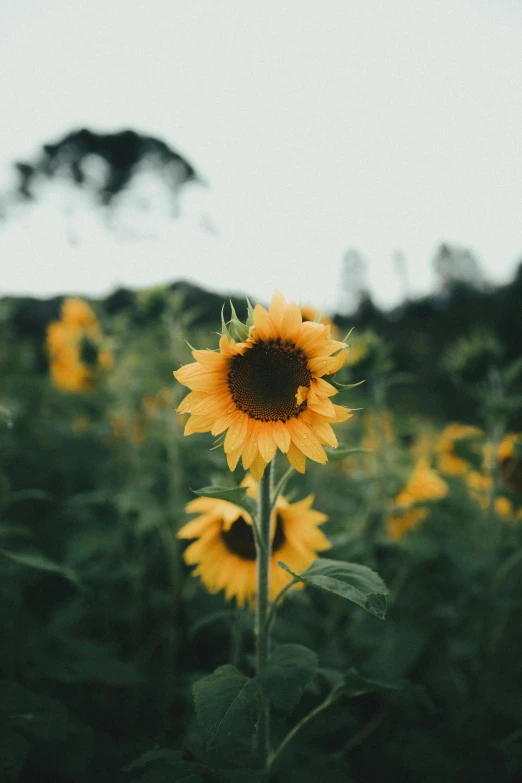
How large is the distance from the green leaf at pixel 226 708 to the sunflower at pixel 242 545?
537 mm

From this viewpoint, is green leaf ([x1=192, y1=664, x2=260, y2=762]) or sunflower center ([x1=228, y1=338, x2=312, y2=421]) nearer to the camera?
green leaf ([x1=192, y1=664, x2=260, y2=762])

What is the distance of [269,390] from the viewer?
3.99 feet

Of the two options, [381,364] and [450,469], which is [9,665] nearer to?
[381,364]

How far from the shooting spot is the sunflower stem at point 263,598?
1.22 m

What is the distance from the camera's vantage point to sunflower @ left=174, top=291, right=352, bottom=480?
1.14 meters

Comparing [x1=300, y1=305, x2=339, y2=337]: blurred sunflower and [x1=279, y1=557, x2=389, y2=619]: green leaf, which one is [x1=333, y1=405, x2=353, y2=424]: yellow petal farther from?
[x1=279, y1=557, x2=389, y2=619]: green leaf

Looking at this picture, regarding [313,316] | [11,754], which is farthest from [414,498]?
[11,754]

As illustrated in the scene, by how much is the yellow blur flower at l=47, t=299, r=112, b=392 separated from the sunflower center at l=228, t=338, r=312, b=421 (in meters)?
2.55

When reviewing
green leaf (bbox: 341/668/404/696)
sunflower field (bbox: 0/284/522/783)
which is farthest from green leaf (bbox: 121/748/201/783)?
green leaf (bbox: 341/668/404/696)

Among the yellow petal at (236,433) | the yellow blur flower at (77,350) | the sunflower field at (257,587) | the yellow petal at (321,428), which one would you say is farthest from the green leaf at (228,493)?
the yellow blur flower at (77,350)

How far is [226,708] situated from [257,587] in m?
0.31

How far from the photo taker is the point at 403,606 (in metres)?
2.62

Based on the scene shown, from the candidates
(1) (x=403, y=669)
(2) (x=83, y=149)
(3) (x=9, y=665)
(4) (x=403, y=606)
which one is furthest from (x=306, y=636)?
(2) (x=83, y=149)

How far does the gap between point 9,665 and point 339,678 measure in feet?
3.46
